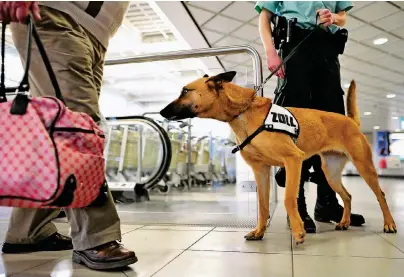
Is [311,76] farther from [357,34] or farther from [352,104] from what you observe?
[357,34]

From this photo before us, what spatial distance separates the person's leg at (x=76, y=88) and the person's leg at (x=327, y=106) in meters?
1.51

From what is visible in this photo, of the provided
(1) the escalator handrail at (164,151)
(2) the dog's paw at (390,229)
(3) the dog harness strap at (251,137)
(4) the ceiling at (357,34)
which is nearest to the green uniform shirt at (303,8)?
(4) the ceiling at (357,34)

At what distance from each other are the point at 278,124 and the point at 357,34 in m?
5.72

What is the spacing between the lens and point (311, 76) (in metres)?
2.21

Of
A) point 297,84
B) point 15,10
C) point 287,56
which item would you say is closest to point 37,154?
point 15,10

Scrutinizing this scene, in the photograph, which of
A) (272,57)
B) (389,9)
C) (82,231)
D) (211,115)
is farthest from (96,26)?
(389,9)

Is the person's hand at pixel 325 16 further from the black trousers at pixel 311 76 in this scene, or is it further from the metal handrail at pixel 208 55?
the metal handrail at pixel 208 55

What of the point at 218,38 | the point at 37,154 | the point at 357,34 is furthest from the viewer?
the point at 218,38

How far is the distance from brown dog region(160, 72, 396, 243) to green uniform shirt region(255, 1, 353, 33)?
1.98 feet

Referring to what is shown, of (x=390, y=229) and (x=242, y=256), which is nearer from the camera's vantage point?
(x=242, y=256)

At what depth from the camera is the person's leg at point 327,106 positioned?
223 cm

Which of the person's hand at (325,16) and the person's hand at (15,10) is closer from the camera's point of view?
the person's hand at (15,10)

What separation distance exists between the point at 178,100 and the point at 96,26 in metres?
0.56

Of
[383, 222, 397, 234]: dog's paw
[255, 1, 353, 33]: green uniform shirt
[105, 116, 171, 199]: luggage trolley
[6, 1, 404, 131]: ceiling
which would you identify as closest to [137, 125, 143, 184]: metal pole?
[105, 116, 171, 199]: luggage trolley
